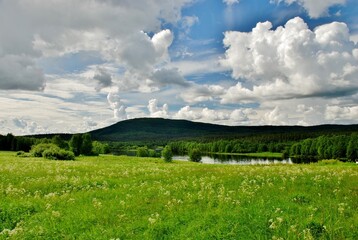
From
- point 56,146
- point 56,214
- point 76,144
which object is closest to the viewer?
point 56,214

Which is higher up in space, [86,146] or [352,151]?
[86,146]

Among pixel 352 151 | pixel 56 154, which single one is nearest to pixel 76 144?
pixel 56 154

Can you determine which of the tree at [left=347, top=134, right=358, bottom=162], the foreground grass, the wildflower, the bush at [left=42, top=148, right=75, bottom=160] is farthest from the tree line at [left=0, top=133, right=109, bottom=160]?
the tree at [left=347, top=134, right=358, bottom=162]

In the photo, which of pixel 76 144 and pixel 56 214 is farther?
pixel 76 144

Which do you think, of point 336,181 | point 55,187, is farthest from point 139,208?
point 336,181

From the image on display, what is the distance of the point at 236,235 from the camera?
8344 millimetres

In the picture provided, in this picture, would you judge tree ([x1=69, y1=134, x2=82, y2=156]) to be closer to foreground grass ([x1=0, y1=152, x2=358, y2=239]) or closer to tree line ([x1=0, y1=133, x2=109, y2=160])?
tree line ([x1=0, y1=133, x2=109, y2=160])

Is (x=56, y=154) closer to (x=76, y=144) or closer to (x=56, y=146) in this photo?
(x=56, y=146)

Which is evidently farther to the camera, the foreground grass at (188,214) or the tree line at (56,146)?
the tree line at (56,146)

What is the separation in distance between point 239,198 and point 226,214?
2.36 meters

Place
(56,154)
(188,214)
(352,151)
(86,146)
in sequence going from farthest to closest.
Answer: (352,151)
(86,146)
(56,154)
(188,214)

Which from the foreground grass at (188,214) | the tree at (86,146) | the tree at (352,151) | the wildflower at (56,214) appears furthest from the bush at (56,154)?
the tree at (352,151)

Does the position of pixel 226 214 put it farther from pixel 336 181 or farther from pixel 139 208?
pixel 336 181

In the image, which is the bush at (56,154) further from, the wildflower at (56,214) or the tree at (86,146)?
the wildflower at (56,214)
